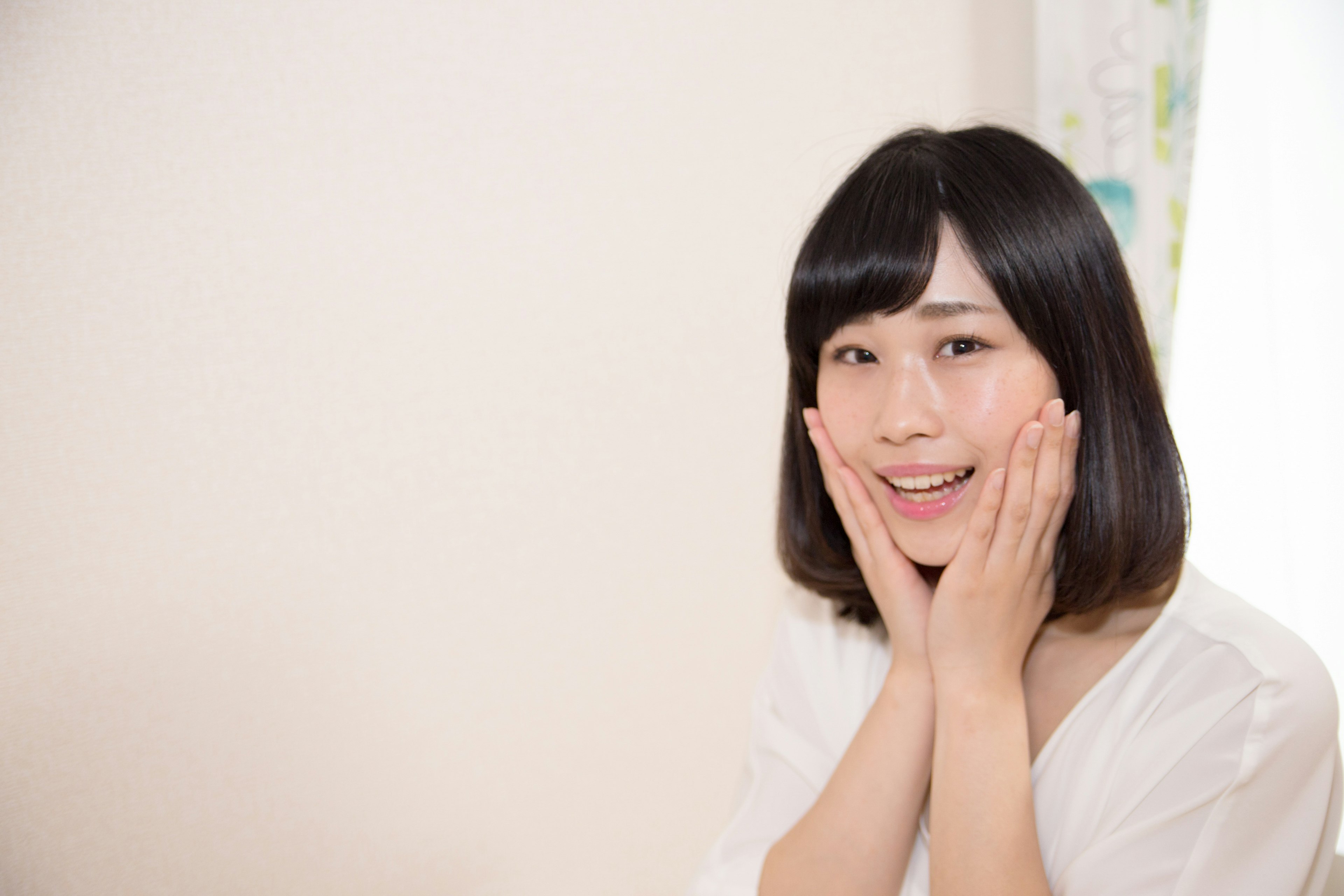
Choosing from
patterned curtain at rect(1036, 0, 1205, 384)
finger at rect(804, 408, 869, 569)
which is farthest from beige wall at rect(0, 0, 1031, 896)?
finger at rect(804, 408, 869, 569)

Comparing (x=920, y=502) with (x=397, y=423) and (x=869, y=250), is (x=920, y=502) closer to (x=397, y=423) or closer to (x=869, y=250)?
(x=869, y=250)

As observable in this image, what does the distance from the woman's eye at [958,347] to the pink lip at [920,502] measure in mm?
137

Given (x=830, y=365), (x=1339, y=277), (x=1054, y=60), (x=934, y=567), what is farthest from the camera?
(x=1054, y=60)

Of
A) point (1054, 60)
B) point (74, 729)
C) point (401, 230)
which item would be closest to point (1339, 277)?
point (1054, 60)

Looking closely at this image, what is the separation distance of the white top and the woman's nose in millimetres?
395

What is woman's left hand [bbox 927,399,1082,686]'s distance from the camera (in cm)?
97

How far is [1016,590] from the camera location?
3.30 feet

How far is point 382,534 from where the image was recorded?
1343 millimetres

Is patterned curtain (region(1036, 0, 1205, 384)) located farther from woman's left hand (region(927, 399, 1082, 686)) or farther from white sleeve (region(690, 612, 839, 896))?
white sleeve (region(690, 612, 839, 896))

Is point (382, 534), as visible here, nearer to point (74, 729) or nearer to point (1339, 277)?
point (74, 729)

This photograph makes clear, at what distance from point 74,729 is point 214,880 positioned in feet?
1.04

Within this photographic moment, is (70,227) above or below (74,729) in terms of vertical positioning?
above

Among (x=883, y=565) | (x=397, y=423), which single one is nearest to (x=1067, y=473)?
(x=883, y=565)

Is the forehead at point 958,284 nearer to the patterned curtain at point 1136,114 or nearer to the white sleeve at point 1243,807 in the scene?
the white sleeve at point 1243,807
